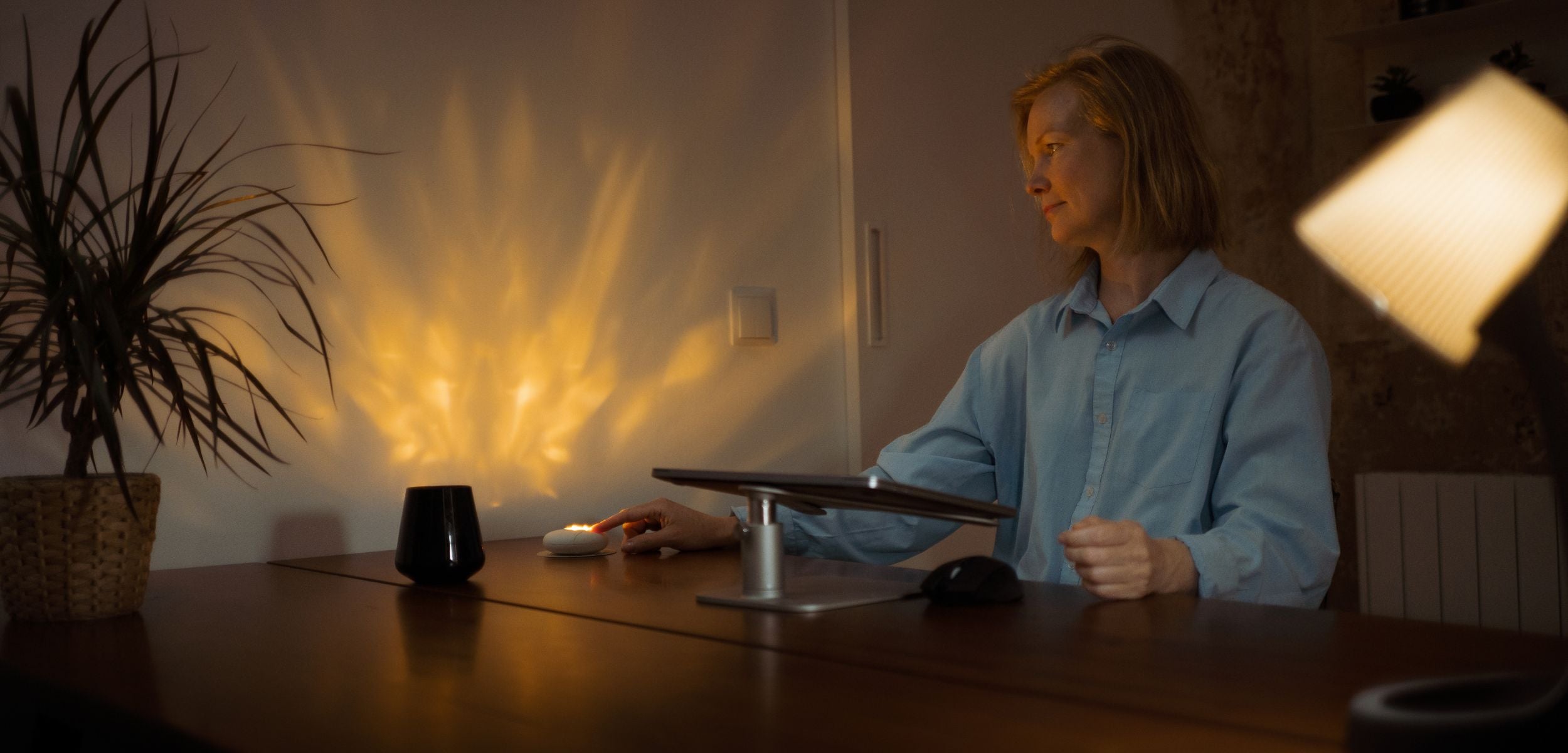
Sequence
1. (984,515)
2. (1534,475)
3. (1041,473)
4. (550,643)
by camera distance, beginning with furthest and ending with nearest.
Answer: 1. (1534,475)
2. (1041,473)
3. (984,515)
4. (550,643)

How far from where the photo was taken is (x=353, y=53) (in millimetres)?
1917

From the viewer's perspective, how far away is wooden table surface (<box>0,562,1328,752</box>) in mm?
703

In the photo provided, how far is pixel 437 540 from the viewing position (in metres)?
1.48

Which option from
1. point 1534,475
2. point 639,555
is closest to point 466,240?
point 639,555

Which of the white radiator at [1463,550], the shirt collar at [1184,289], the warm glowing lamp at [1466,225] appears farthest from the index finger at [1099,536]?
the white radiator at [1463,550]

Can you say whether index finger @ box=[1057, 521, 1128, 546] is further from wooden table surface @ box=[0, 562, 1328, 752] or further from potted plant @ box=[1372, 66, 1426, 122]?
potted plant @ box=[1372, 66, 1426, 122]

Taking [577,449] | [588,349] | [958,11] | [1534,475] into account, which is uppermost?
[958,11]

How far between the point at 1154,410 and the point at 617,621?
0.84 meters

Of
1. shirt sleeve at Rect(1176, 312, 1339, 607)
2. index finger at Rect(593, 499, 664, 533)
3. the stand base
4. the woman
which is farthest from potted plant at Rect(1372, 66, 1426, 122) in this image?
the stand base

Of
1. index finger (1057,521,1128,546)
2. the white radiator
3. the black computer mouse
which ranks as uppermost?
index finger (1057,521,1128,546)

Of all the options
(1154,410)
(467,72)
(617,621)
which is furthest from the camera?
(467,72)

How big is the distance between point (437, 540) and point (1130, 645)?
87 cm

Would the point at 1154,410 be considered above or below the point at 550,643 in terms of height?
above

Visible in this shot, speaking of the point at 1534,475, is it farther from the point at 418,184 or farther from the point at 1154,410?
the point at 418,184
